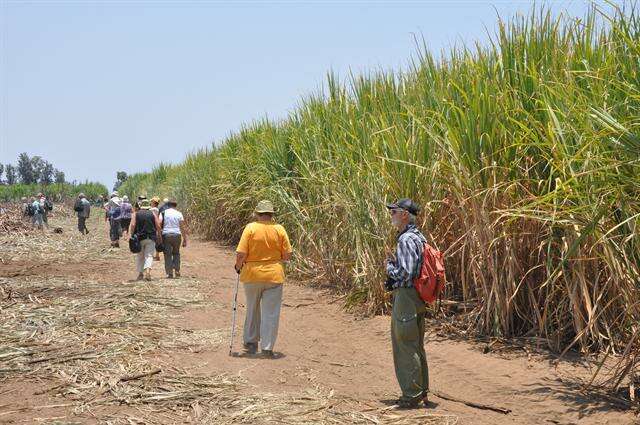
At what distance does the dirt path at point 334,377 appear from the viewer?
5352 mm

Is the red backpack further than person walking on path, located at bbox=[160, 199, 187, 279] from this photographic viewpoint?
No

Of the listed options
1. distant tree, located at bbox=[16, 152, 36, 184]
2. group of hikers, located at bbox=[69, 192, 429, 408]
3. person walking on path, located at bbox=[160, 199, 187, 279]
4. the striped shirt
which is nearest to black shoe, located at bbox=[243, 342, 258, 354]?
group of hikers, located at bbox=[69, 192, 429, 408]

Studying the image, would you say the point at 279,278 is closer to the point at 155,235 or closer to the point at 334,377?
the point at 334,377

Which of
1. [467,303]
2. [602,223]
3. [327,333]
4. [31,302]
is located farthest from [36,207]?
[602,223]

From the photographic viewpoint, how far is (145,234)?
13.0m

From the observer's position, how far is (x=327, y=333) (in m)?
8.95

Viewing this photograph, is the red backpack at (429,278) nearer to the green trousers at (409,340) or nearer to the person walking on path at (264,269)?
the green trousers at (409,340)

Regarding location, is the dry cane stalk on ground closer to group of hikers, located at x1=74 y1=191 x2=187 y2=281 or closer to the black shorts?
group of hikers, located at x1=74 y1=191 x2=187 y2=281

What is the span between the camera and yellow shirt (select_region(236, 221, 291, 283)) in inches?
298

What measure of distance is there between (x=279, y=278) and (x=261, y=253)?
35 centimetres

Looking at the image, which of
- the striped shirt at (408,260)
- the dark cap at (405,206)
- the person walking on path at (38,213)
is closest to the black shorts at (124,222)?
the person walking on path at (38,213)

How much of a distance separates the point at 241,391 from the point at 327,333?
10.0 ft

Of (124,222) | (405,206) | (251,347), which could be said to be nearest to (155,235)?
(251,347)

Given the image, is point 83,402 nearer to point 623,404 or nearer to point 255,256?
point 255,256
